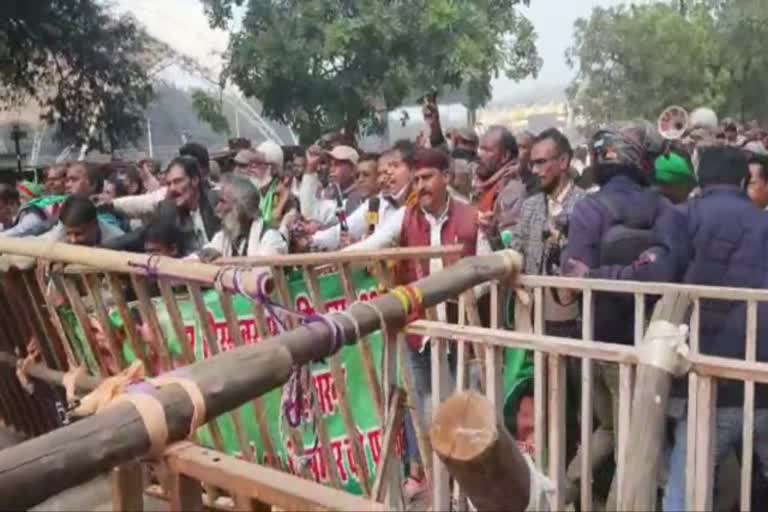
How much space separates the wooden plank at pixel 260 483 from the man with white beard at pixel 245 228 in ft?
9.89

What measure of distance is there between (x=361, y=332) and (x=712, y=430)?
3.42ft

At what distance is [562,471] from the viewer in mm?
2844

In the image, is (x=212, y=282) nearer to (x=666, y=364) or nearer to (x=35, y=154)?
(x=666, y=364)

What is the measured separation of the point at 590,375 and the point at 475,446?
57.4 inches

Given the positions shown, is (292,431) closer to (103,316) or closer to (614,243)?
(103,316)

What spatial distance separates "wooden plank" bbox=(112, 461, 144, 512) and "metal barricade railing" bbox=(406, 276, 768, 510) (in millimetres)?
895

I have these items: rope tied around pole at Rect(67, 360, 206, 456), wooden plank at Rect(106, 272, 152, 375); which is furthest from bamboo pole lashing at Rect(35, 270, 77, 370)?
rope tied around pole at Rect(67, 360, 206, 456)

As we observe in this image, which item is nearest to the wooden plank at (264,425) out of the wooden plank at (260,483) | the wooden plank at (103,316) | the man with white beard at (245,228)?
the wooden plank at (103,316)

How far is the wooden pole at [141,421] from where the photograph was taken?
4.05 ft

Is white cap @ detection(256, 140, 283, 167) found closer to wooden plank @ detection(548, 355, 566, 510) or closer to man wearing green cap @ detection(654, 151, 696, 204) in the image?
man wearing green cap @ detection(654, 151, 696, 204)

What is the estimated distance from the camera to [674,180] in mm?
4352

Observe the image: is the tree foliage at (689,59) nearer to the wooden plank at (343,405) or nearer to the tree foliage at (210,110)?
the tree foliage at (210,110)

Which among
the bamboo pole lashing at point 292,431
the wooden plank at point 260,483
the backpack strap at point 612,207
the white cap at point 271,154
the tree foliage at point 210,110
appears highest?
the tree foliage at point 210,110

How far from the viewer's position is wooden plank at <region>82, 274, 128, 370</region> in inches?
141
